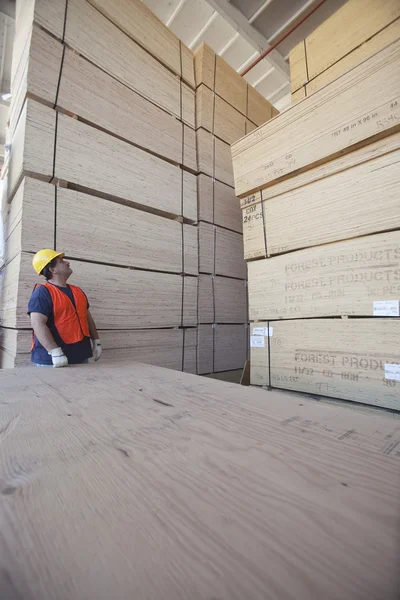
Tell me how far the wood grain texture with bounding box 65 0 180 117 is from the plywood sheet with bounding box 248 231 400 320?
2732mm

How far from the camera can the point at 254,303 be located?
2514 mm

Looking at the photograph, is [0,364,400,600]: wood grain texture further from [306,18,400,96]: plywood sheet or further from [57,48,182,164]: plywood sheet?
[57,48,182,164]: plywood sheet

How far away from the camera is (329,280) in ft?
6.63

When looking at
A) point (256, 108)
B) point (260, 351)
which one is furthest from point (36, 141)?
point (256, 108)

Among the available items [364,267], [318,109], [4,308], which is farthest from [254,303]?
[4,308]

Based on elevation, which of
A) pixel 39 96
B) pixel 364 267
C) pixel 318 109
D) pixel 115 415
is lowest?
pixel 115 415

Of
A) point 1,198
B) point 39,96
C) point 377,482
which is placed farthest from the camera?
point 1,198

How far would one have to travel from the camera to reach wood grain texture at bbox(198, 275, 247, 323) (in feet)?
12.7

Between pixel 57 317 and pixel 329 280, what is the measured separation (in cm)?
222

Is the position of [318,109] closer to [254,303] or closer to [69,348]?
[254,303]

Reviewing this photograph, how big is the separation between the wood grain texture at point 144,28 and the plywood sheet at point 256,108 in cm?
146

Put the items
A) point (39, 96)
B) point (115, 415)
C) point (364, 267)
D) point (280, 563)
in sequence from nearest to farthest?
point (280, 563)
point (115, 415)
point (364, 267)
point (39, 96)

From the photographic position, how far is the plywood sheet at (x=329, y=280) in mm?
1762

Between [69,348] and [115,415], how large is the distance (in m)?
1.78
